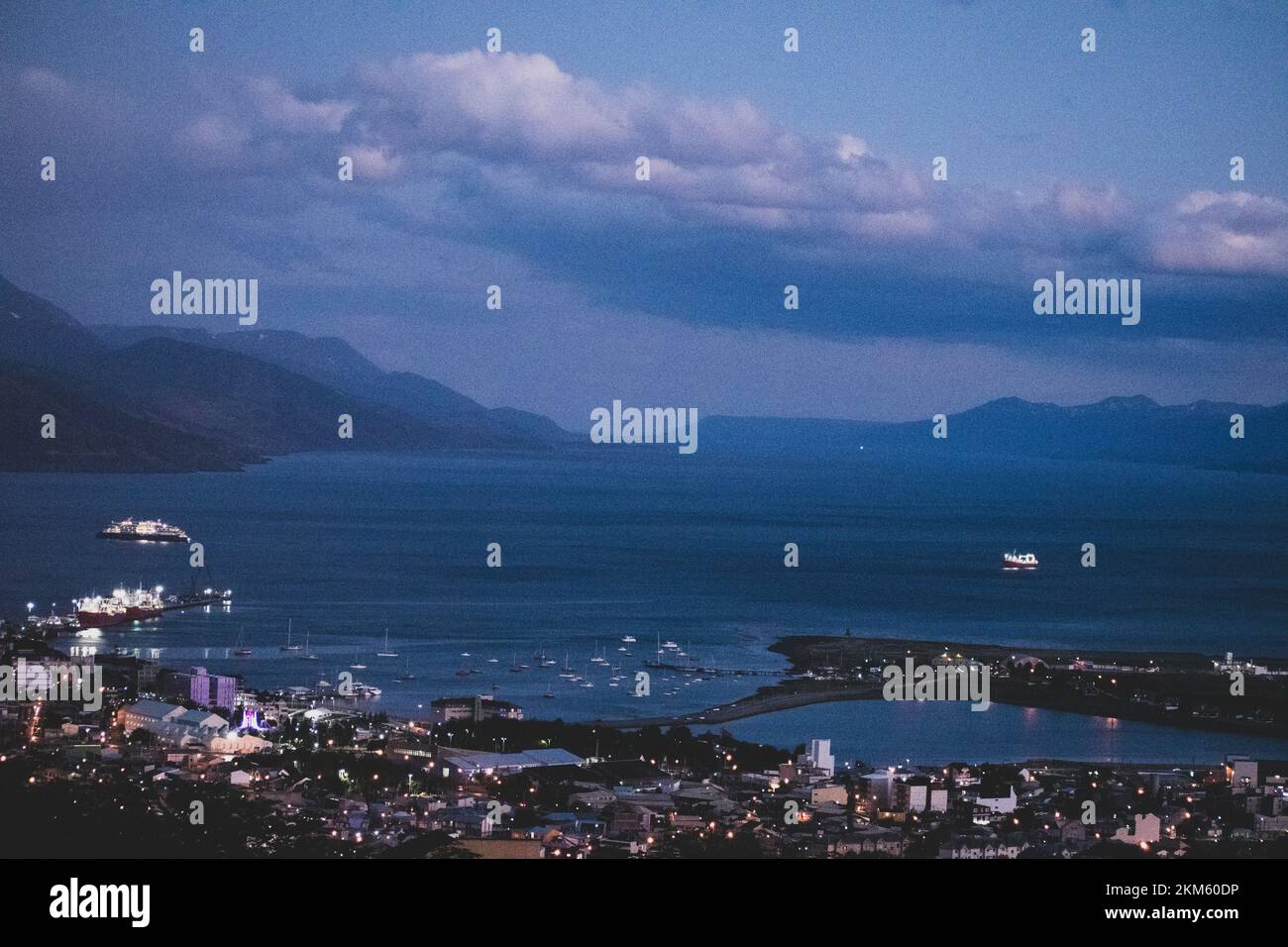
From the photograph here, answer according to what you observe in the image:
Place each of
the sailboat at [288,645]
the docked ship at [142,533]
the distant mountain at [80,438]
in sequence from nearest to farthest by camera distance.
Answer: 1. the sailboat at [288,645]
2. the docked ship at [142,533]
3. the distant mountain at [80,438]

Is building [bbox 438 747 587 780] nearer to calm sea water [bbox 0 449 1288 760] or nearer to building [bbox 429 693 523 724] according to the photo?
building [bbox 429 693 523 724]

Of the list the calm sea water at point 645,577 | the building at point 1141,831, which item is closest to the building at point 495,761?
the calm sea water at point 645,577

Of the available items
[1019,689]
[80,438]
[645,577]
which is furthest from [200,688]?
[80,438]

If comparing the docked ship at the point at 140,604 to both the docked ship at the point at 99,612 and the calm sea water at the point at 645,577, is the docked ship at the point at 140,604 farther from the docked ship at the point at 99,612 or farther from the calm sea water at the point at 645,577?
the calm sea water at the point at 645,577

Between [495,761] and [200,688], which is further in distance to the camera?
[200,688]

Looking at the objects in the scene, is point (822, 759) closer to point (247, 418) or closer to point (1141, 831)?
point (1141, 831)

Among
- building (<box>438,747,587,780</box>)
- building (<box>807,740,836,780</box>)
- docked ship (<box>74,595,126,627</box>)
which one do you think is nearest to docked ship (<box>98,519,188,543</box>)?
docked ship (<box>74,595,126,627</box>)
